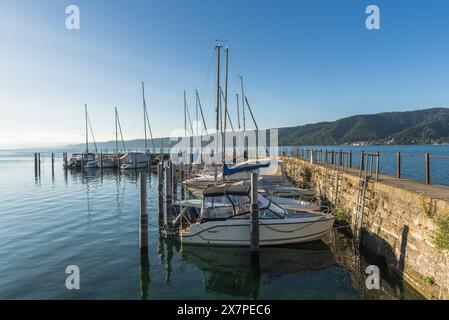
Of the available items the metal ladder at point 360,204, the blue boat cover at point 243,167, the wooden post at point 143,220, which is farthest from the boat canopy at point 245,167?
the metal ladder at point 360,204

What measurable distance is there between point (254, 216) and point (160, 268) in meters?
4.45

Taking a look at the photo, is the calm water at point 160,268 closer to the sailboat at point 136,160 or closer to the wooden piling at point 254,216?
the wooden piling at point 254,216

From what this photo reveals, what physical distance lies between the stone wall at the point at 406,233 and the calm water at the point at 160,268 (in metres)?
0.69

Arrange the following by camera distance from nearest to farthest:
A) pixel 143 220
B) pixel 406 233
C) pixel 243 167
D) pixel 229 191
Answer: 1. pixel 406 233
2. pixel 143 220
3. pixel 229 191
4. pixel 243 167

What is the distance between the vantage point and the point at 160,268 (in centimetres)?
1247

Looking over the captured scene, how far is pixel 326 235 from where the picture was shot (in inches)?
619

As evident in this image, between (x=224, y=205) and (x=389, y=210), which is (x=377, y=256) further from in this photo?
(x=224, y=205)

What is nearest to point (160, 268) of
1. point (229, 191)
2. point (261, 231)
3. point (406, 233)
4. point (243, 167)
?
point (229, 191)

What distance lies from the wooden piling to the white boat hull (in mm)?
1093

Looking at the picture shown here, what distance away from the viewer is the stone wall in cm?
863

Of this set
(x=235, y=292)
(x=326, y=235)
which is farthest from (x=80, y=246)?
(x=326, y=235)

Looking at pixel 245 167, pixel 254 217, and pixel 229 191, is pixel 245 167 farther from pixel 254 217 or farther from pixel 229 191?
pixel 254 217

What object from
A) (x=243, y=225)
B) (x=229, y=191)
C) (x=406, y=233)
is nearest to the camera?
(x=406, y=233)
